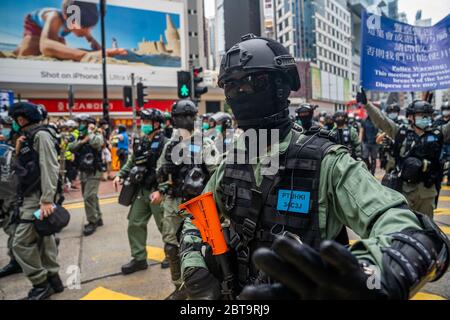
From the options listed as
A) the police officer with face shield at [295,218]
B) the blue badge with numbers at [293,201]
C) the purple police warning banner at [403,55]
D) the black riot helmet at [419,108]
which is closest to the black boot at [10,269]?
the police officer with face shield at [295,218]

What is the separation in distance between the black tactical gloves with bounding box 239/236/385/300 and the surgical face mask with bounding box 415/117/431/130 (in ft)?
13.9

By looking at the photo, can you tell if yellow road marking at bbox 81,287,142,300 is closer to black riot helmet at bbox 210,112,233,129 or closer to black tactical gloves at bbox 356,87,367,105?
black tactical gloves at bbox 356,87,367,105

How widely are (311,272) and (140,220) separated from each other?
13.2 feet

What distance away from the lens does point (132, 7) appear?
34.1 meters

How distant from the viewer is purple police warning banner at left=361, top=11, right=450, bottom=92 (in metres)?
4.86

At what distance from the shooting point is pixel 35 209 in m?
3.71

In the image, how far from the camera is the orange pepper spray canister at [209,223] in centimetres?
160

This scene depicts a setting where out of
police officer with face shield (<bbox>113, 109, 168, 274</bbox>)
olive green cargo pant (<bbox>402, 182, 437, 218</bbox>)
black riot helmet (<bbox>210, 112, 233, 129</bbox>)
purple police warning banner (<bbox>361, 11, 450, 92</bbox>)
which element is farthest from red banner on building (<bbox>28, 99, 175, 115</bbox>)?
olive green cargo pant (<bbox>402, 182, 437, 218</bbox>)

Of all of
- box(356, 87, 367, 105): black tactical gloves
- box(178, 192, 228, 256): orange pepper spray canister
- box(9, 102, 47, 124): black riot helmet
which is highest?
box(356, 87, 367, 105): black tactical gloves

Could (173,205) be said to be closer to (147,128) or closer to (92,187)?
(147,128)

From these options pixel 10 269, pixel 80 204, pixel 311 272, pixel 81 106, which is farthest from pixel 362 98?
pixel 81 106

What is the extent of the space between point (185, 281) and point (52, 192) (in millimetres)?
2666
